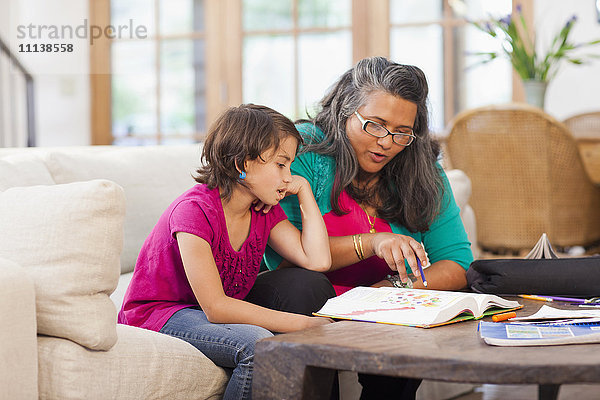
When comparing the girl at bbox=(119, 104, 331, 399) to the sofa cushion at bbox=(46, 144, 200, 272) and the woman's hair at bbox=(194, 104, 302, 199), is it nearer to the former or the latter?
the woman's hair at bbox=(194, 104, 302, 199)

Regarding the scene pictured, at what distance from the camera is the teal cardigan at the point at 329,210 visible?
5.95 ft

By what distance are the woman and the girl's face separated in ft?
0.64

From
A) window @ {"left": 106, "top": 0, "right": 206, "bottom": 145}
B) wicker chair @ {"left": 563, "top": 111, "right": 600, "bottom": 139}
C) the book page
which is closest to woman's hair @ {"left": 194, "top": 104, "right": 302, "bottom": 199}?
the book page

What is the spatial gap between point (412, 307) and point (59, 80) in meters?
4.32

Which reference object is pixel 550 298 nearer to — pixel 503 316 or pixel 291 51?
pixel 503 316

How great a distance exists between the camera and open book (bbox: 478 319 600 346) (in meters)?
1.02

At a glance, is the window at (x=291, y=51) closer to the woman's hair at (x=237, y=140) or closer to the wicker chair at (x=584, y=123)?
the wicker chair at (x=584, y=123)

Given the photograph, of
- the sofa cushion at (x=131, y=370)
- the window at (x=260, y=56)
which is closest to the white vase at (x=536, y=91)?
the window at (x=260, y=56)

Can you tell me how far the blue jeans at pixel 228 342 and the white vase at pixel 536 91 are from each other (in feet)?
8.56

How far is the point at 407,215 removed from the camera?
1.84 metres

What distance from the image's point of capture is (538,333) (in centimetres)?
108

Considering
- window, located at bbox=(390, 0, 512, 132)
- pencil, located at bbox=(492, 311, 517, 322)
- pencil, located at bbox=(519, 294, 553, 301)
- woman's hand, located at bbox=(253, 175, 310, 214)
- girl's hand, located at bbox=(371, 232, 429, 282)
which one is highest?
window, located at bbox=(390, 0, 512, 132)

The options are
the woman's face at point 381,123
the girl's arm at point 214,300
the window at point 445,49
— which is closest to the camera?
the girl's arm at point 214,300

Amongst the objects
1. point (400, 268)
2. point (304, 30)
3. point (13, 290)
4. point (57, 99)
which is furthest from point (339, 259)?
point (57, 99)
